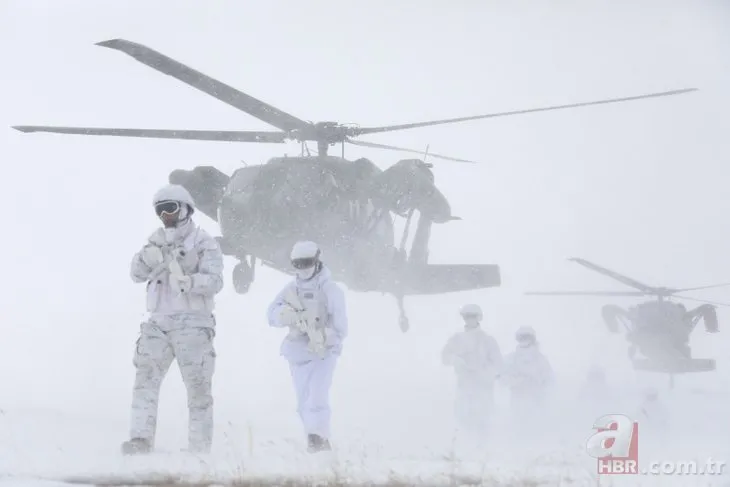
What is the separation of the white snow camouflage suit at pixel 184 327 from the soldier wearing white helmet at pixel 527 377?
626 centimetres

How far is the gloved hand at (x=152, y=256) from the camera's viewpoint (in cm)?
731

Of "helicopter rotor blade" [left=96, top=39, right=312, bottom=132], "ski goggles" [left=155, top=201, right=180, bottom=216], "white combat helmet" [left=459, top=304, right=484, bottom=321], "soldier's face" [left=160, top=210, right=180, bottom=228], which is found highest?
"helicopter rotor blade" [left=96, top=39, right=312, bottom=132]

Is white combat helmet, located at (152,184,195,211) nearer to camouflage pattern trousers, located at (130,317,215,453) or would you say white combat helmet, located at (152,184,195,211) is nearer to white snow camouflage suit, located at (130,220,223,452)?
white snow camouflage suit, located at (130,220,223,452)

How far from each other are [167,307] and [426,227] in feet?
29.7

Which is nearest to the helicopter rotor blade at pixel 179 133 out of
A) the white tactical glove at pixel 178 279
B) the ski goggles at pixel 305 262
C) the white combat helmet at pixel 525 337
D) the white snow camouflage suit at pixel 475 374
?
the white snow camouflage suit at pixel 475 374

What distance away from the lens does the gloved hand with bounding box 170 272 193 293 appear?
23.6ft

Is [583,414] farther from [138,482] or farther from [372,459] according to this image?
[138,482]

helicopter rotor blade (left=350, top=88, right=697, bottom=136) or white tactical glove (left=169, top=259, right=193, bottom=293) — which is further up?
helicopter rotor blade (left=350, top=88, right=697, bottom=136)

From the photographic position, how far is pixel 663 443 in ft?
34.4

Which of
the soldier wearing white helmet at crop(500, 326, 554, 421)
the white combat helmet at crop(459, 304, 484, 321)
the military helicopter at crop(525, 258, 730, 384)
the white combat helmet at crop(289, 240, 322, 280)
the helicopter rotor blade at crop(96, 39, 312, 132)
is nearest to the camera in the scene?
the white combat helmet at crop(289, 240, 322, 280)

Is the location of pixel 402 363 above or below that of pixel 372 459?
above

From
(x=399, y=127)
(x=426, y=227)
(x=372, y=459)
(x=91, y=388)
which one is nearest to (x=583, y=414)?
(x=426, y=227)

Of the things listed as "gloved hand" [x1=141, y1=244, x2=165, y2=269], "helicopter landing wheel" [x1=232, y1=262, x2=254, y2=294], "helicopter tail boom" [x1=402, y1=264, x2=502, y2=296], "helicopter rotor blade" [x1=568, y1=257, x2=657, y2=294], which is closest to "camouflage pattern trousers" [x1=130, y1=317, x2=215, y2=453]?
"gloved hand" [x1=141, y1=244, x2=165, y2=269]

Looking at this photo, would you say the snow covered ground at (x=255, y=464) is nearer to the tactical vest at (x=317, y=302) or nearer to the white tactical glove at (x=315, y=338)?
the white tactical glove at (x=315, y=338)
